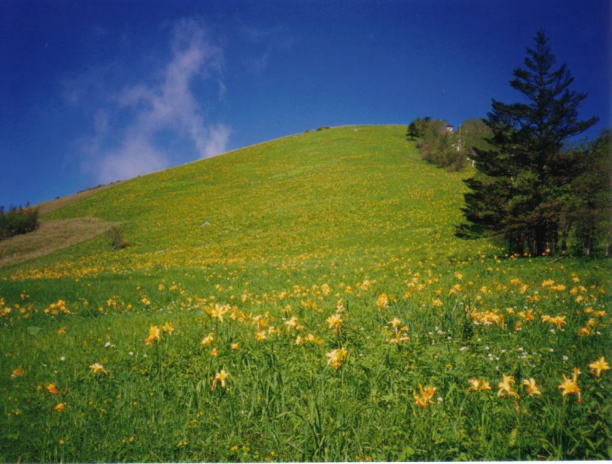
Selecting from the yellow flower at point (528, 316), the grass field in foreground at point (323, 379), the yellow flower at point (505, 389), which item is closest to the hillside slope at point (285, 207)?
the grass field in foreground at point (323, 379)

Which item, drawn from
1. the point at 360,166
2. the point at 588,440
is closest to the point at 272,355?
the point at 588,440

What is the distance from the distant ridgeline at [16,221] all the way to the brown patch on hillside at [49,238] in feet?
1.71

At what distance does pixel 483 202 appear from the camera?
41.4 ft

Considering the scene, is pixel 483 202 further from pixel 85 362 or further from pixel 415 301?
pixel 85 362

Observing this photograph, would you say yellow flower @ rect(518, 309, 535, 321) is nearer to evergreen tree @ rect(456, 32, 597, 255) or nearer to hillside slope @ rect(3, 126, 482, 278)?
evergreen tree @ rect(456, 32, 597, 255)

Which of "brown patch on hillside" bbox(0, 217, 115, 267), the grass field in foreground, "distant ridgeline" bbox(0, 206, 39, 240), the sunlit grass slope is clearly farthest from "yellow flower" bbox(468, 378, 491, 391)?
"distant ridgeline" bbox(0, 206, 39, 240)

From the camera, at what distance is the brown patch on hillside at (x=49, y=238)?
25.1 meters

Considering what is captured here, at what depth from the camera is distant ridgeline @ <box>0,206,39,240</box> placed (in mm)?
27219

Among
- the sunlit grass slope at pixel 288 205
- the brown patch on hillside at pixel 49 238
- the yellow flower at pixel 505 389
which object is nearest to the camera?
the yellow flower at pixel 505 389

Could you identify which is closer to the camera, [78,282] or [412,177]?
[78,282]

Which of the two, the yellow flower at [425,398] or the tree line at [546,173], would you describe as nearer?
the yellow flower at [425,398]

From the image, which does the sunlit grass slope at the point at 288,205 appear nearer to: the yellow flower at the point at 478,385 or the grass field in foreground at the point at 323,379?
the grass field in foreground at the point at 323,379

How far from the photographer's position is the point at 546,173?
1022 centimetres

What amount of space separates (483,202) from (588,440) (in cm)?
1224
